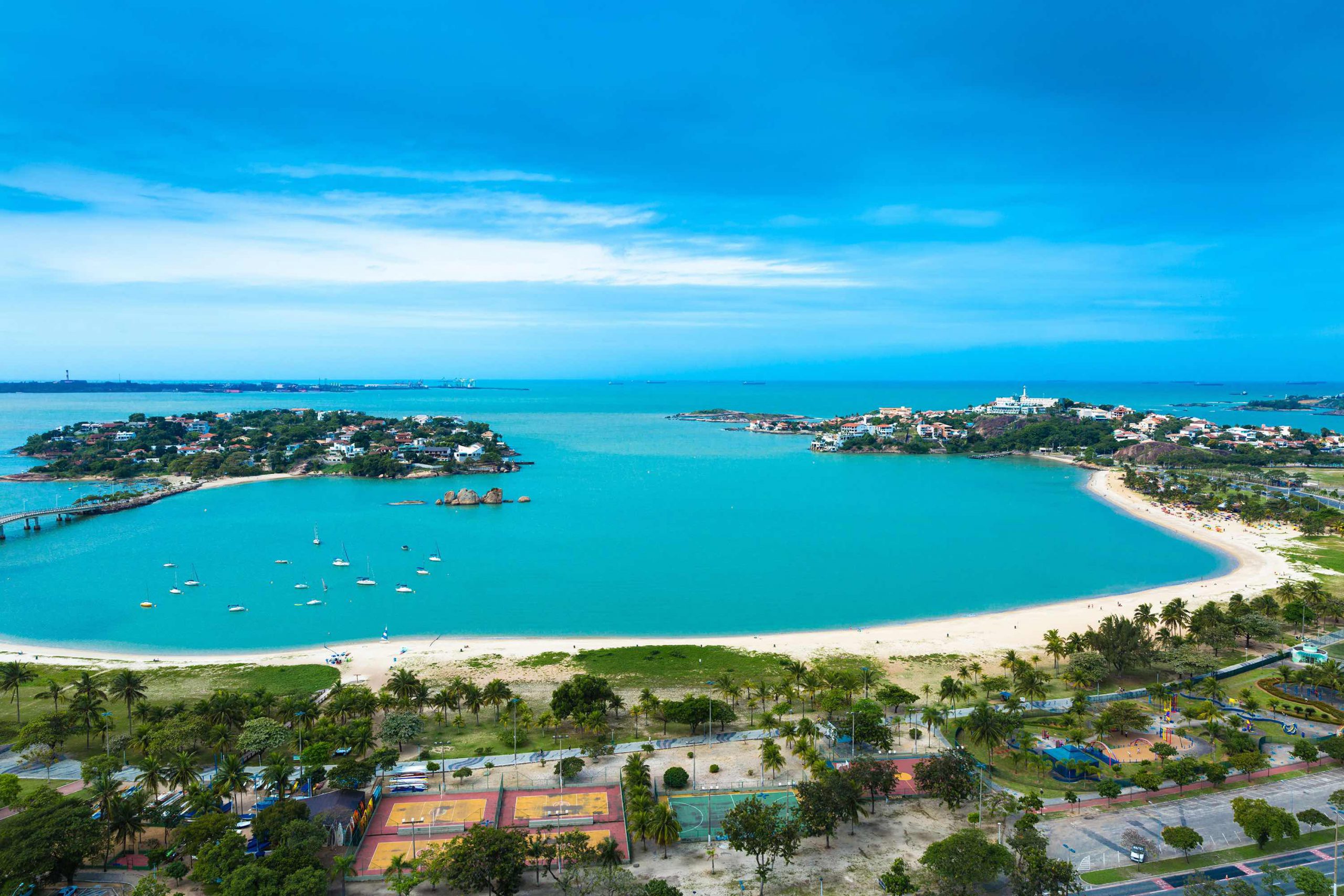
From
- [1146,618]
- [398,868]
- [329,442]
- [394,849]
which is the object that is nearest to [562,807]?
[394,849]

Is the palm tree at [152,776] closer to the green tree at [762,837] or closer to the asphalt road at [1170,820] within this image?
the green tree at [762,837]

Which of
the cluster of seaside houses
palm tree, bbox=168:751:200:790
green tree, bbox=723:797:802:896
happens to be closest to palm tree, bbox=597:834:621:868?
green tree, bbox=723:797:802:896

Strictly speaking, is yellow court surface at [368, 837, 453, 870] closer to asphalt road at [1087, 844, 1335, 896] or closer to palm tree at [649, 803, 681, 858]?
palm tree at [649, 803, 681, 858]

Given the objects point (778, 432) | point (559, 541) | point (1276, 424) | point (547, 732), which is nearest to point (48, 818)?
point (547, 732)

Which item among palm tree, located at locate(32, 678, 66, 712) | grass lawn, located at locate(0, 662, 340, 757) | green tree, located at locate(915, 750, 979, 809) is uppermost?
green tree, located at locate(915, 750, 979, 809)

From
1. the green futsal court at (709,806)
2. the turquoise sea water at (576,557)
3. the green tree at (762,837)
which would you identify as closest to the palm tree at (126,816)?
the green futsal court at (709,806)

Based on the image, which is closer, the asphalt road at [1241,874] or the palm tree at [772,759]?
the asphalt road at [1241,874]

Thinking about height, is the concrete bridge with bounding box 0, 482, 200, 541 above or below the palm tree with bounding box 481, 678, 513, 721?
below
